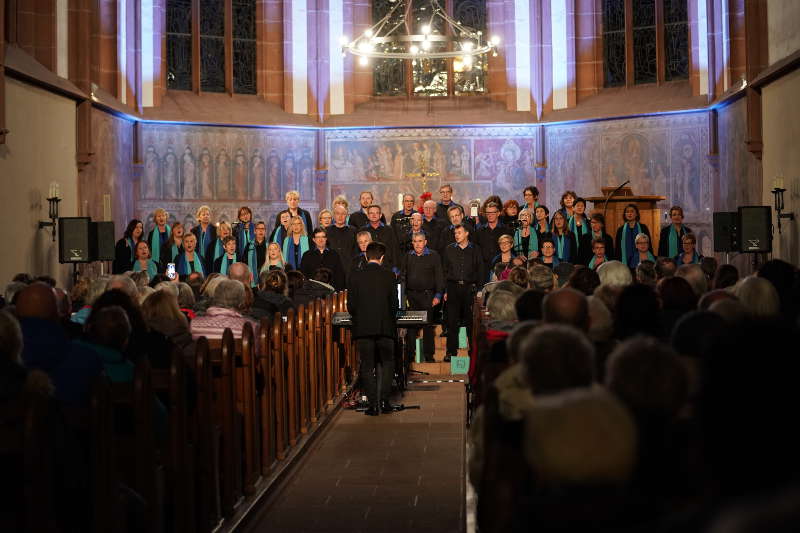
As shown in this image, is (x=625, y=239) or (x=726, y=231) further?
(x=625, y=239)

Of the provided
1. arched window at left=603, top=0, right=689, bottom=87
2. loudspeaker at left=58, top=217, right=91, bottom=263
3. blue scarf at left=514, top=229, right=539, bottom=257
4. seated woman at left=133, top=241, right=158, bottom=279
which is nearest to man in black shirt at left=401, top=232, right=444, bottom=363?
blue scarf at left=514, top=229, right=539, bottom=257

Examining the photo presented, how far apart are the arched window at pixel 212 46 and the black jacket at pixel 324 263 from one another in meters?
7.61

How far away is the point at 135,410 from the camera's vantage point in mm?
4395

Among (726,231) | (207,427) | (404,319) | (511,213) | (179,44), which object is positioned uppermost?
(179,44)

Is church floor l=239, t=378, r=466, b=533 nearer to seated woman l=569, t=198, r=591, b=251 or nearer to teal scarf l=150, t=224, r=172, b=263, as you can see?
seated woman l=569, t=198, r=591, b=251

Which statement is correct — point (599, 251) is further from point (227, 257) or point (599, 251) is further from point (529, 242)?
point (227, 257)

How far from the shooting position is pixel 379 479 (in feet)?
23.7

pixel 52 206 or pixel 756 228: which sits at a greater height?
pixel 52 206

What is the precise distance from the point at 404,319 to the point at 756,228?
200 inches

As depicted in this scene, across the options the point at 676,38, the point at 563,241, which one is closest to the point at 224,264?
the point at 563,241

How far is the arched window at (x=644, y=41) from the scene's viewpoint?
18609mm

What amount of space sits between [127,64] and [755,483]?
1771 cm

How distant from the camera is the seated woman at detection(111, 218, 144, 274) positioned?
1459 cm

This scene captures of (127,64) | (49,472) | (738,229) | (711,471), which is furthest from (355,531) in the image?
(127,64)
